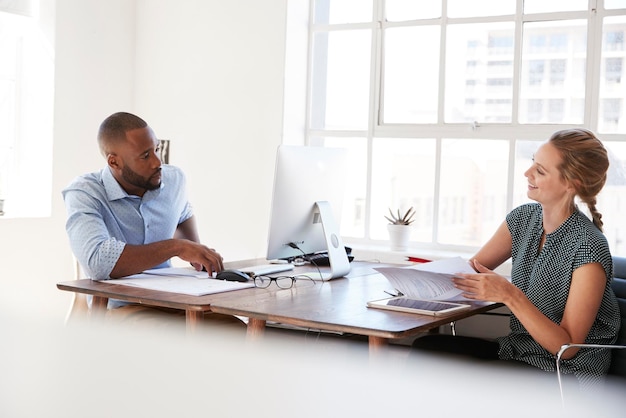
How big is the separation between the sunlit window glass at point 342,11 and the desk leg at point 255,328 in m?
2.64

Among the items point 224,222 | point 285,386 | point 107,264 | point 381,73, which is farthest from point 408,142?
point 285,386

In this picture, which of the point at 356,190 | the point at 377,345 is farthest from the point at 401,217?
the point at 377,345

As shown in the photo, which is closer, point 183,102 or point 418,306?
point 418,306

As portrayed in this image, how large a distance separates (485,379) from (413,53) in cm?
423

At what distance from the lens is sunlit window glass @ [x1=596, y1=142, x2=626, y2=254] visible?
3.81 m

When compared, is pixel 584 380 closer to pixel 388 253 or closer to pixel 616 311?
pixel 616 311

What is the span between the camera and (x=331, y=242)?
3010 mm

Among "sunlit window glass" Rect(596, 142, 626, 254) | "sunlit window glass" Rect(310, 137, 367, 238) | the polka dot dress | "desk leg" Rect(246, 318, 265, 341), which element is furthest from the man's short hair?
"sunlit window glass" Rect(596, 142, 626, 254)

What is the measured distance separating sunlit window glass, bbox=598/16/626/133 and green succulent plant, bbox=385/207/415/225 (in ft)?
3.56

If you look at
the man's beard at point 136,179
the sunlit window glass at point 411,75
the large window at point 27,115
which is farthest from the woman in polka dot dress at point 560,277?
the large window at point 27,115

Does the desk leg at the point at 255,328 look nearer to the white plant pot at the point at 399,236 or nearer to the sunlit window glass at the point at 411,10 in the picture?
the white plant pot at the point at 399,236

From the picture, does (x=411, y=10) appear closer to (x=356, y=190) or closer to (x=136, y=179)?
(x=356, y=190)

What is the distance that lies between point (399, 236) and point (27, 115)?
2.34 metres

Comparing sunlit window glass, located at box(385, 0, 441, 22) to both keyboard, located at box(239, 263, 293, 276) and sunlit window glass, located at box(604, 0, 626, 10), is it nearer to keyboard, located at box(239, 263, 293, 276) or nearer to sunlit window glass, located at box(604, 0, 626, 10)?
sunlit window glass, located at box(604, 0, 626, 10)
